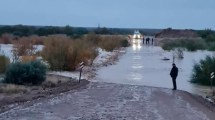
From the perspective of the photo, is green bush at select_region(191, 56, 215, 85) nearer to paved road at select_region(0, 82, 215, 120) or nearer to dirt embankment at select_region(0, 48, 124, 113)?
paved road at select_region(0, 82, 215, 120)

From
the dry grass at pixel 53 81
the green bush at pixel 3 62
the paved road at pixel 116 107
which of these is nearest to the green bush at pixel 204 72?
the paved road at pixel 116 107

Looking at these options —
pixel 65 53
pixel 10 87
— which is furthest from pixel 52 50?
pixel 10 87

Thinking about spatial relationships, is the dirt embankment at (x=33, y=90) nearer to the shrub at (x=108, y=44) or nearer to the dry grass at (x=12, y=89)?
the dry grass at (x=12, y=89)

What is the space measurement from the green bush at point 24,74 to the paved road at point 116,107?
13.3 ft

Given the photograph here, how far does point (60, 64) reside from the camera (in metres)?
48.7

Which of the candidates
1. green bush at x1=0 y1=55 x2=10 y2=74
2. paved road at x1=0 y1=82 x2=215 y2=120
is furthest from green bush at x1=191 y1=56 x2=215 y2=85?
green bush at x1=0 y1=55 x2=10 y2=74

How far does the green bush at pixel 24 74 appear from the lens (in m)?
35.0

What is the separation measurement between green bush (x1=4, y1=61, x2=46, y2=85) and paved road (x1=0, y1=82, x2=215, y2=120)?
406 cm

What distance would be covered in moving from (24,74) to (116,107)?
11371 mm

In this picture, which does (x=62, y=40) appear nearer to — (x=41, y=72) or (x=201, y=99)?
(x=41, y=72)

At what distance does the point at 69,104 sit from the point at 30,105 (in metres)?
1.77

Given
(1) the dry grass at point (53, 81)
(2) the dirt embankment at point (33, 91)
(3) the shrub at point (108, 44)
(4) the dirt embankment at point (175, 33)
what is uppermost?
(2) the dirt embankment at point (33, 91)

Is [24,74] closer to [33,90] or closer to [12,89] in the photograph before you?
[33,90]

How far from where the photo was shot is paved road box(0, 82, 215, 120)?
22.2 metres
